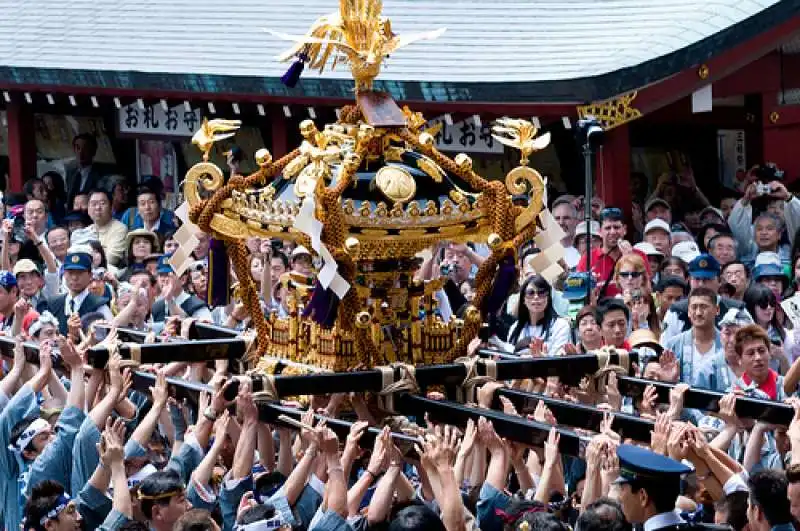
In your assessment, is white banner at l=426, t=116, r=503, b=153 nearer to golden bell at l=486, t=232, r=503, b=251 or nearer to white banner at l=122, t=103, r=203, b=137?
white banner at l=122, t=103, r=203, b=137

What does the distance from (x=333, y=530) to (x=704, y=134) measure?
876 cm

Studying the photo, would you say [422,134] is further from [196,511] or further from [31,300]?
[31,300]

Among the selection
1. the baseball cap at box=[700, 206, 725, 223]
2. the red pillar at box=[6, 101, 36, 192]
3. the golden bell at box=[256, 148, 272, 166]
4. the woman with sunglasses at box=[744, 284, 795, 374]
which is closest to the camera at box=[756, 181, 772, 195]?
the baseball cap at box=[700, 206, 725, 223]

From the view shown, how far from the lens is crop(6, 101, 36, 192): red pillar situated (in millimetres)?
18359

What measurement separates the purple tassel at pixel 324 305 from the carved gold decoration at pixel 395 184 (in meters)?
0.48

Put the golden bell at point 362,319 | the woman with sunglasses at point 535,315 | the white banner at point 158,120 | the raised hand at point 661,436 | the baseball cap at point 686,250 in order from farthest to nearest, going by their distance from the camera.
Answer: the white banner at point 158,120 < the baseball cap at point 686,250 < the woman with sunglasses at point 535,315 < the golden bell at point 362,319 < the raised hand at point 661,436

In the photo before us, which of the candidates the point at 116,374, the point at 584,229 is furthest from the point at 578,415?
the point at 584,229

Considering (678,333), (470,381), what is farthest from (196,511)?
(678,333)

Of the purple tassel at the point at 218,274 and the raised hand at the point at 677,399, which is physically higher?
the purple tassel at the point at 218,274

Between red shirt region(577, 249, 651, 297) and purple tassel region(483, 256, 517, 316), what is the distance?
312cm

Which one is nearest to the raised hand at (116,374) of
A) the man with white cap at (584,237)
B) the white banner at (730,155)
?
the man with white cap at (584,237)

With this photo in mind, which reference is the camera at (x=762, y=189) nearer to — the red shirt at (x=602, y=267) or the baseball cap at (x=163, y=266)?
the red shirt at (x=602, y=267)

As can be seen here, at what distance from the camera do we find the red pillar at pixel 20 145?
1836 centimetres

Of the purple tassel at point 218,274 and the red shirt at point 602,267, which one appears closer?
the purple tassel at point 218,274
